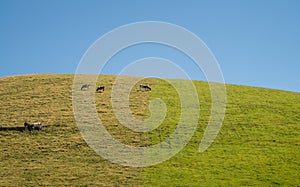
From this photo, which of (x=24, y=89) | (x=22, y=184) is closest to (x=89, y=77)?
(x=24, y=89)

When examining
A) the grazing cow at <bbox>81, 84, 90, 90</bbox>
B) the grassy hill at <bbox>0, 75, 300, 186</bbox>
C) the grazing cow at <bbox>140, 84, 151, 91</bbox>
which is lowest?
the grassy hill at <bbox>0, 75, 300, 186</bbox>

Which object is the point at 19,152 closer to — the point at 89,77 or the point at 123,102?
the point at 123,102

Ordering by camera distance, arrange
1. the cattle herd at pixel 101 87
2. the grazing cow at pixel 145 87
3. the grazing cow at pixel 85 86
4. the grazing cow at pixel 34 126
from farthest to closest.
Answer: the grazing cow at pixel 85 86
the grazing cow at pixel 145 87
the cattle herd at pixel 101 87
the grazing cow at pixel 34 126

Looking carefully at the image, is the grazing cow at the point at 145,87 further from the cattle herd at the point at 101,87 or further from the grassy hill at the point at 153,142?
the grassy hill at the point at 153,142

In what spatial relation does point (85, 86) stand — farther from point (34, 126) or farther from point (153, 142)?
point (153, 142)

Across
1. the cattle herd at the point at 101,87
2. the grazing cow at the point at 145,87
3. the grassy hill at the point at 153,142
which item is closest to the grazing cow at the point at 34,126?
the grassy hill at the point at 153,142

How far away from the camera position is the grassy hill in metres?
41.9

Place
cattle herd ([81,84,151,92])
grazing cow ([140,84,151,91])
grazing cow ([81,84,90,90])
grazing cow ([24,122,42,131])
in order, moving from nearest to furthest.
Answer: grazing cow ([24,122,42,131]) → cattle herd ([81,84,151,92]) → grazing cow ([140,84,151,91]) → grazing cow ([81,84,90,90])

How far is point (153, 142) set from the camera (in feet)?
163

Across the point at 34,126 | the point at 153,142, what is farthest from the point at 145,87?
the point at 34,126

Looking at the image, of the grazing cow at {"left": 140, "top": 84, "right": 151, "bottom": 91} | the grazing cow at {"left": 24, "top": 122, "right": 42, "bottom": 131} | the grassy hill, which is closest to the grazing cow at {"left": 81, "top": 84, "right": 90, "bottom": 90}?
the grassy hill

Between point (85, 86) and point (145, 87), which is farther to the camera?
point (85, 86)

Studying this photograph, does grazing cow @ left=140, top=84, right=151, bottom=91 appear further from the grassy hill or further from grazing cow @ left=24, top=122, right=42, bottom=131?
grazing cow @ left=24, top=122, right=42, bottom=131

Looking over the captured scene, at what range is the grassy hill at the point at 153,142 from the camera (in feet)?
137
